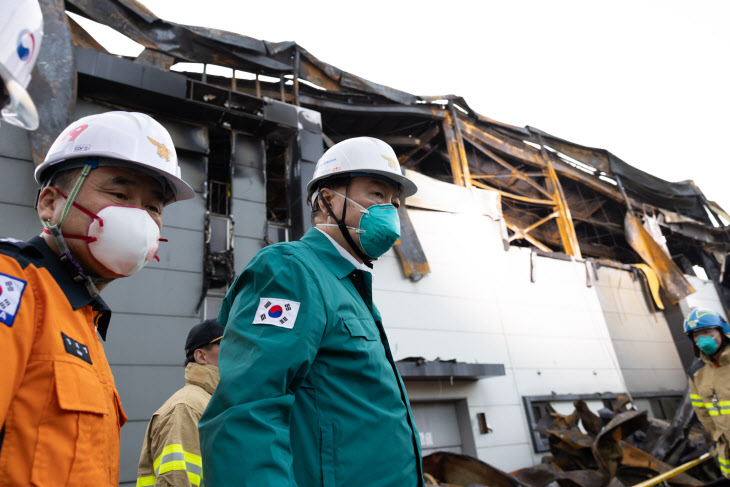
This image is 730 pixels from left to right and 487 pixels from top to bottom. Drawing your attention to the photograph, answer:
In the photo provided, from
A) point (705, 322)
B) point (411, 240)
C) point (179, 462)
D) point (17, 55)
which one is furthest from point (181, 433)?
point (411, 240)

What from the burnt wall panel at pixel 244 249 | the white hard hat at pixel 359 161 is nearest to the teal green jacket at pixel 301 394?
the white hard hat at pixel 359 161

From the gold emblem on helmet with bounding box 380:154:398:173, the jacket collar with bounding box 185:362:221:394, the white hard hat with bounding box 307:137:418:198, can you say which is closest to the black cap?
the jacket collar with bounding box 185:362:221:394

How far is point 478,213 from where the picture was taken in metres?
10.6

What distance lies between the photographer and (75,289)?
1276 millimetres

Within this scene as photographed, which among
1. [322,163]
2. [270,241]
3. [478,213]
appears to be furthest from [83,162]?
[478,213]

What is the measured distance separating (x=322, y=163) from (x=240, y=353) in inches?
50.0

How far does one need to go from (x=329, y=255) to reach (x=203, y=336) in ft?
5.52

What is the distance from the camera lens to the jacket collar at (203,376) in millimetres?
2793

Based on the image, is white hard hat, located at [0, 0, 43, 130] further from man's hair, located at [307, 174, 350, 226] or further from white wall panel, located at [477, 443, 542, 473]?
white wall panel, located at [477, 443, 542, 473]

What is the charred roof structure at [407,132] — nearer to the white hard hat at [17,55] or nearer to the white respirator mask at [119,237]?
the white respirator mask at [119,237]

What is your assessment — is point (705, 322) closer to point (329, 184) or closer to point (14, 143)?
point (329, 184)

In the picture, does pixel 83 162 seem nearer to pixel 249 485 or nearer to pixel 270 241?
pixel 249 485

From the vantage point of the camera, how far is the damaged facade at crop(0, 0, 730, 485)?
5945 mm

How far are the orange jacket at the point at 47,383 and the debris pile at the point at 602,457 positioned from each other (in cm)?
477
